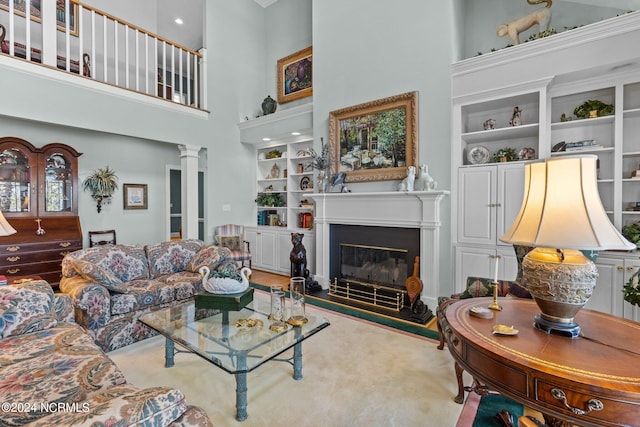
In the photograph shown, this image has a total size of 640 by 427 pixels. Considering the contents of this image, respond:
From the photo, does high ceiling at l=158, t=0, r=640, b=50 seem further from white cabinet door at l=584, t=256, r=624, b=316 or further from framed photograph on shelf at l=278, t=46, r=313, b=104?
white cabinet door at l=584, t=256, r=624, b=316

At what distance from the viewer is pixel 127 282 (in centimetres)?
305

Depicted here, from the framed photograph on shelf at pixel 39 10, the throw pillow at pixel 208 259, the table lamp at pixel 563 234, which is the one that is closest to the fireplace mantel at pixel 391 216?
the throw pillow at pixel 208 259

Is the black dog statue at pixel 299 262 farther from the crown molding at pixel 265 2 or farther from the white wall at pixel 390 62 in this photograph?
the crown molding at pixel 265 2

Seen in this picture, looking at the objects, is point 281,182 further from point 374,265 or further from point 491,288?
point 491,288

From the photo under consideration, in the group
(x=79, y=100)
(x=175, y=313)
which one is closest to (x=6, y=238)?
(x=79, y=100)

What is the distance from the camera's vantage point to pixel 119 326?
2561 mm

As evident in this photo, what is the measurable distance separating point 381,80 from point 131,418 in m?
4.30

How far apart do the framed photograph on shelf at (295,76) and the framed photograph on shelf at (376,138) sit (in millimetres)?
1592

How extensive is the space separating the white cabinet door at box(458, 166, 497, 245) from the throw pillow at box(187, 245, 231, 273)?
2863mm

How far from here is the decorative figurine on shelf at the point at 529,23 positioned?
3220 millimetres

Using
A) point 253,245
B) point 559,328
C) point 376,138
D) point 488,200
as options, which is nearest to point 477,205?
point 488,200

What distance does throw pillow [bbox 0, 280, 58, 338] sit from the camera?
1810mm

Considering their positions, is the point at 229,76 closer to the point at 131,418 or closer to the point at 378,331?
the point at 378,331

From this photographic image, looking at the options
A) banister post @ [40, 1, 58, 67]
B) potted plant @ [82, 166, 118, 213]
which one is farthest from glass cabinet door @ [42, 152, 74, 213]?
banister post @ [40, 1, 58, 67]
